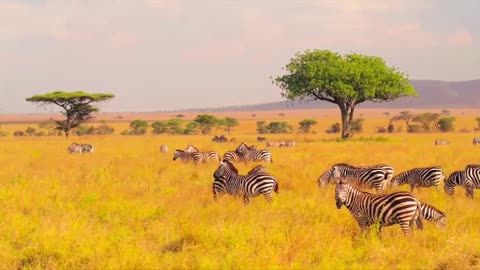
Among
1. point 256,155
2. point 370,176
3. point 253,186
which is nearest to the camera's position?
point 253,186

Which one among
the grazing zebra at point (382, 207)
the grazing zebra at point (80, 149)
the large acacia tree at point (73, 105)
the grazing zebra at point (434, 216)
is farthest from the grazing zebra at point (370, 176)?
the large acacia tree at point (73, 105)

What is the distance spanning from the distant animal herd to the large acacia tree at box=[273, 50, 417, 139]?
25130mm

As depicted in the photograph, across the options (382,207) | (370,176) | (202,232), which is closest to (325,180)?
(370,176)

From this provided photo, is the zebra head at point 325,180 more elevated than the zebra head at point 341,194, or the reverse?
the zebra head at point 341,194

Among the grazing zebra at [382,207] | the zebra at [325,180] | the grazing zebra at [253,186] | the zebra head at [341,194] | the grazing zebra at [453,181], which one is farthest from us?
the zebra at [325,180]

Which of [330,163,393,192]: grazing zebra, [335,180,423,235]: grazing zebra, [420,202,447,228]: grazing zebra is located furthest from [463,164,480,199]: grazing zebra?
[335,180,423,235]: grazing zebra

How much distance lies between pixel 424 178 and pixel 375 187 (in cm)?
151

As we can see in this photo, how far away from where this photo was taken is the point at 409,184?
47.7ft

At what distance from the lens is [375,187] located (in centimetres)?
1367

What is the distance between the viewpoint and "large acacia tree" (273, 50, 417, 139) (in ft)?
130

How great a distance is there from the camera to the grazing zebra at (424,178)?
13.8 m

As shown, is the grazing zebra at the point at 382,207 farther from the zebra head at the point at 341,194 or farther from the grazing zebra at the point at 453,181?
the grazing zebra at the point at 453,181

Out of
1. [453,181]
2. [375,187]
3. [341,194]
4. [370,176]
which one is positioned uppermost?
[341,194]

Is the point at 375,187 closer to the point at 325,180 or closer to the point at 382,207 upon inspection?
the point at 325,180
